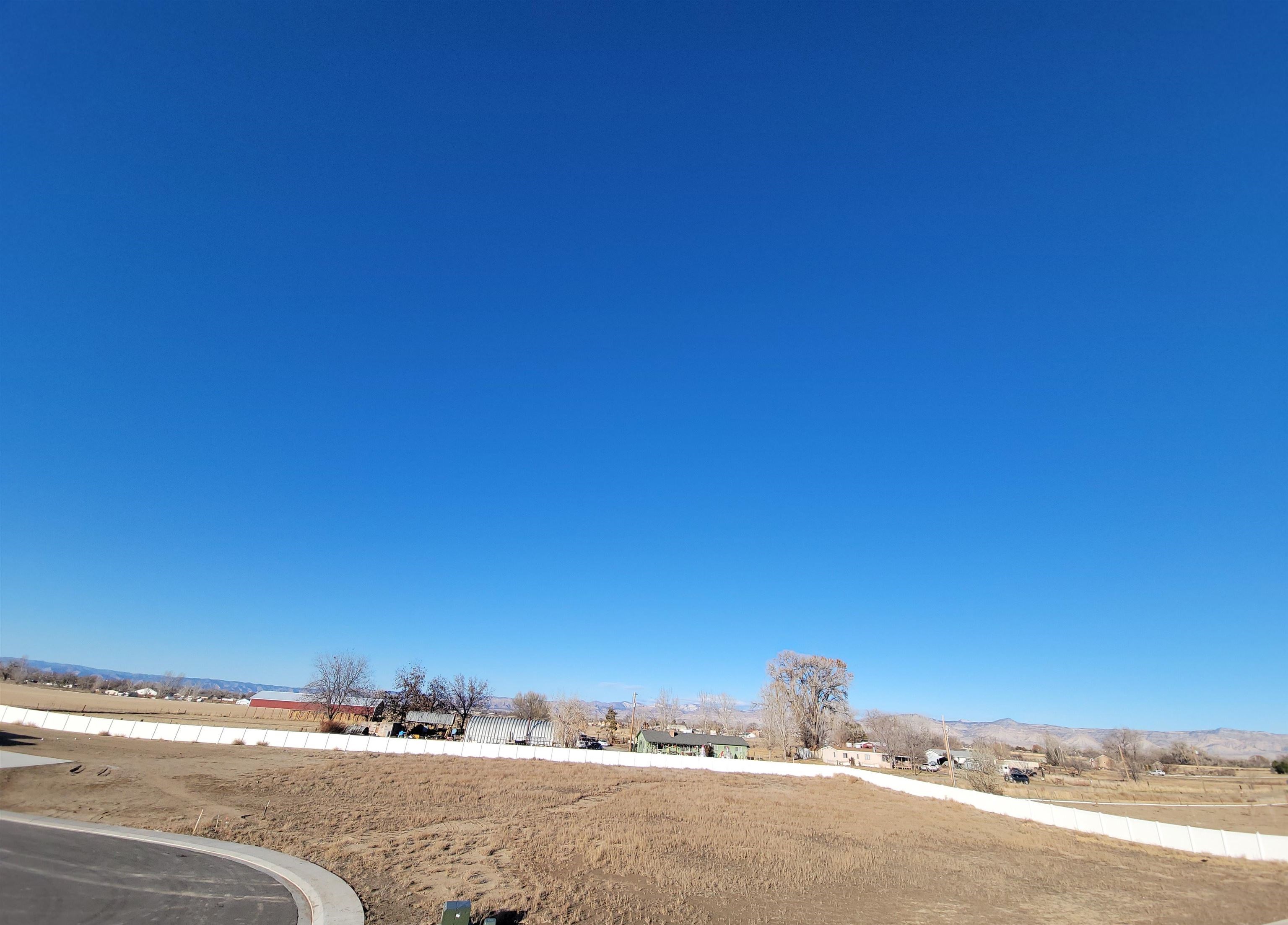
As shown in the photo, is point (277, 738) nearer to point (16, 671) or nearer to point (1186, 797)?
point (1186, 797)

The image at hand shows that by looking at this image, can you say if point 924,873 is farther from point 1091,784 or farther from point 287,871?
point 1091,784

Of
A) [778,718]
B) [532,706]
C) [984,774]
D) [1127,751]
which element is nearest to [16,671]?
A: [532,706]

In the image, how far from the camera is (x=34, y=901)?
47.3 ft

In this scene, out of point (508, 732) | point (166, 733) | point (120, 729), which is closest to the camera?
point (166, 733)

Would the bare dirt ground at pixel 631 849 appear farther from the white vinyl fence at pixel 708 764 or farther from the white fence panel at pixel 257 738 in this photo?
the white fence panel at pixel 257 738

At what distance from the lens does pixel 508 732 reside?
253 ft

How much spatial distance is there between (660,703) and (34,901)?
163m

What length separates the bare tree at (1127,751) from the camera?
8831cm

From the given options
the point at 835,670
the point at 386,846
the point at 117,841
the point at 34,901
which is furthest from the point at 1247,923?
the point at 835,670

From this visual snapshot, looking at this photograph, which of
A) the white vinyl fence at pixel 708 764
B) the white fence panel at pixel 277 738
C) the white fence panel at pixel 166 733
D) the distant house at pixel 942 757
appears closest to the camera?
the white vinyl fence at pixel 708 764

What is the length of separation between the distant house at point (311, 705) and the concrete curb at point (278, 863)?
70.2 m

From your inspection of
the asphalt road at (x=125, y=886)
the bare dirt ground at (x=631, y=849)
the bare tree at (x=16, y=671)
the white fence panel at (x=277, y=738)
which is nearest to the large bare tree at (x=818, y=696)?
the bare dirt ground at (x=631, y=849)

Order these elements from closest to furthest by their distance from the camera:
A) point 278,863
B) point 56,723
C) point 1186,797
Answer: point 278,863 → point 56,723 → point 1186,797

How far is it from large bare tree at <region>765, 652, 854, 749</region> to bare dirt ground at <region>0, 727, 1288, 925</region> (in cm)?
6148
